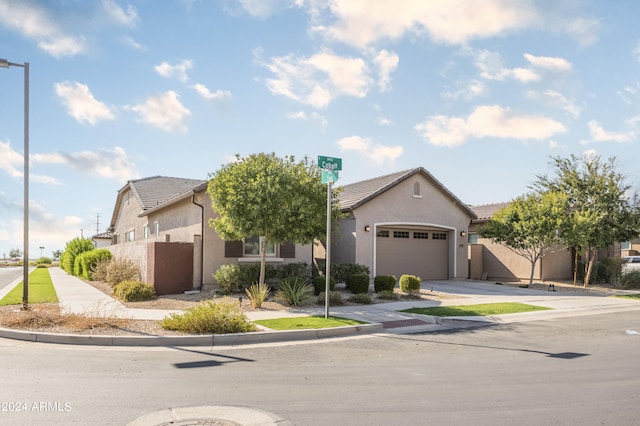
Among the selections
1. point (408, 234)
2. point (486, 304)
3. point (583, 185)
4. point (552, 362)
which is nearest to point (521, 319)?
point (486, 304)

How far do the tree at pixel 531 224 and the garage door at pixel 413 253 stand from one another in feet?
7.48

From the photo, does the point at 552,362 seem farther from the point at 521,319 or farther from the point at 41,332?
the point at 41,332

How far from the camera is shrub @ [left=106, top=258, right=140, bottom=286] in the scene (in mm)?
20469

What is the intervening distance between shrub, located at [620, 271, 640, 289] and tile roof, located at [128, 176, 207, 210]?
879 inches

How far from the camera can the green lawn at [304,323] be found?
37.6 feet

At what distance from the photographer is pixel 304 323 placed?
39.0 feet

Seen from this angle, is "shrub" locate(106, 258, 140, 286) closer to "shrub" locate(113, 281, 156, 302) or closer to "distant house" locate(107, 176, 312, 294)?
"distant house" locate(107, 176, 312, 294)

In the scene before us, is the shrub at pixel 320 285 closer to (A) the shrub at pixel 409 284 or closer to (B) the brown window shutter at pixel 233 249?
(A) the shrub at pixel 409 284

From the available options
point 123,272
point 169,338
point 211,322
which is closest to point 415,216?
point 123,272

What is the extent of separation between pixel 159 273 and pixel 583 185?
2018cm

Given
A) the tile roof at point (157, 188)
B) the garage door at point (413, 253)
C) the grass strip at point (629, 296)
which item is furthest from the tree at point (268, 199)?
the grass strip at point (629, 296)

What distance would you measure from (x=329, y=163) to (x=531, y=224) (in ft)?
46.0

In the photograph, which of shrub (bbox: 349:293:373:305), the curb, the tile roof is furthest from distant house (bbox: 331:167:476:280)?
the curb

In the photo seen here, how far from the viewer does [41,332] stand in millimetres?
10570
